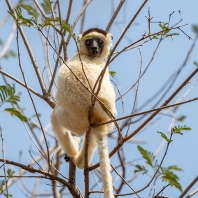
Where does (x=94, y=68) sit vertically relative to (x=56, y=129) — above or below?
above

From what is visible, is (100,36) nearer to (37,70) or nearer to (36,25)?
(37,70)

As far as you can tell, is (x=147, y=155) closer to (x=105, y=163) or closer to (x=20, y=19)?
Answer: (x=105, y=163)

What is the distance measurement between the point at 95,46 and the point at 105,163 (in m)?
1.77

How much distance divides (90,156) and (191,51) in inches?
69.0

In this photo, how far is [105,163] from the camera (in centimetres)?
464

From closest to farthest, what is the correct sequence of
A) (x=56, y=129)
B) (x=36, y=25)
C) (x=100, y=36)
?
1. (x=36, y=25)
2. (x=56, y=129)
3. (x=100, y=36)

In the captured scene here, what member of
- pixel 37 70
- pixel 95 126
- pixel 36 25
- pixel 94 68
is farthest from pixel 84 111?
pixel 36 25

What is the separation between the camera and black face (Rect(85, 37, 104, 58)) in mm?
5739

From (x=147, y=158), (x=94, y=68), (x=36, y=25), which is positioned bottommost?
(x=147, y=158)

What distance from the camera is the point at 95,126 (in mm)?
4996

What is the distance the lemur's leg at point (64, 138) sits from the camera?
543cm

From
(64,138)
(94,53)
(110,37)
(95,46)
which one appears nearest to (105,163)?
(64,138)

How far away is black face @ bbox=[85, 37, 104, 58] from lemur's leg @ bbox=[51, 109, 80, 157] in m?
0.95

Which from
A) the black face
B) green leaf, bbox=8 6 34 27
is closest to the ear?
the black face
